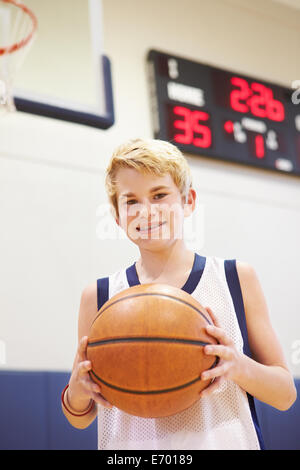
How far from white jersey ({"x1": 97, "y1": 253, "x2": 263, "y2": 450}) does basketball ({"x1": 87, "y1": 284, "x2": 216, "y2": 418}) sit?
0.26ft

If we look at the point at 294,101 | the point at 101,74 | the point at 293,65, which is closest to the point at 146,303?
the point at 101,74

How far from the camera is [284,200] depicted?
3189 mm

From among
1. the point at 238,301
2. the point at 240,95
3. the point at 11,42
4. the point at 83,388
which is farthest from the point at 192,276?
the point at 240,95

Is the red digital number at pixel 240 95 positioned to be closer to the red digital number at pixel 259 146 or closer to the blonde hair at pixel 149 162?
the red digital number at pixel 259 146

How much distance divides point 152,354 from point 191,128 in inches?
83.6

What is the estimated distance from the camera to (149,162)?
1.18 m

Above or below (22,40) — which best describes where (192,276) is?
below

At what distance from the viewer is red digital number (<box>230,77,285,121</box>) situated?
3.14 metres

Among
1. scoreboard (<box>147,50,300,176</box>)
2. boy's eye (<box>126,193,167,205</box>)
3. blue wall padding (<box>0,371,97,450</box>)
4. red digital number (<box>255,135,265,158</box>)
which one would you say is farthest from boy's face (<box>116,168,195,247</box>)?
red digital number (<box>255,135,265,158</box>)

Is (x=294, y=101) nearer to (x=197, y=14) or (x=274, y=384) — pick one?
(x=197, y=14)

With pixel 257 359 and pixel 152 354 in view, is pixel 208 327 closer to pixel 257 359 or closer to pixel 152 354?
pixel 152 354

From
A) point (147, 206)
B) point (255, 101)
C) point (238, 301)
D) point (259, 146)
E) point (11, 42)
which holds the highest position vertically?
point (255, 101)

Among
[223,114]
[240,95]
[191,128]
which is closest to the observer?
[191,128]

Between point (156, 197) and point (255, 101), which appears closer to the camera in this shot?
point (156, 197)
